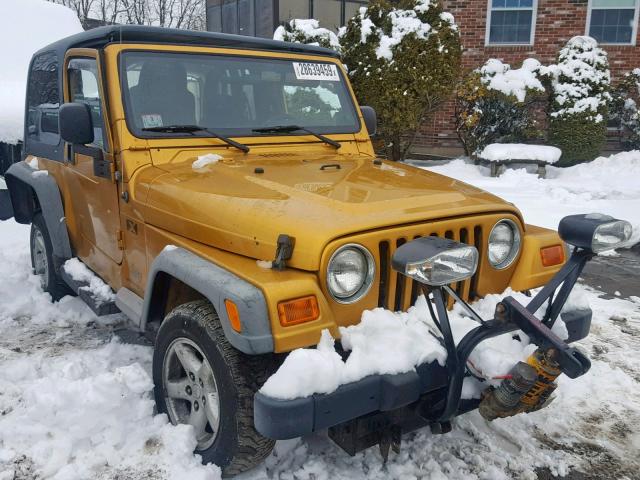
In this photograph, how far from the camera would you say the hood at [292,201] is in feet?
7.64

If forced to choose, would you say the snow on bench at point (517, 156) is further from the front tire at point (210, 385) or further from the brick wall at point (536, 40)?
the front tire at point (210, 385)

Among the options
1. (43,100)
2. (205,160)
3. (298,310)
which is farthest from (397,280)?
(43,100)

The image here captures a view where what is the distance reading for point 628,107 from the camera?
12.1m

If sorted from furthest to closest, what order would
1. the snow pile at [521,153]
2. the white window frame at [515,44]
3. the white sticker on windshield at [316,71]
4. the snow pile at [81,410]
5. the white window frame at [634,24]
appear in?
the white window frame at [515,44] → the white window frame at [634,24] → the snow pile at [521,153] → the white sticker on windshield at [316,71] → the snow pile at [81,410]

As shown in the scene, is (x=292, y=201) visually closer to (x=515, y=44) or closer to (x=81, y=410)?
(x=81, y=410)

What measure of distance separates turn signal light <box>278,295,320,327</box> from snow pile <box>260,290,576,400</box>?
9 cm

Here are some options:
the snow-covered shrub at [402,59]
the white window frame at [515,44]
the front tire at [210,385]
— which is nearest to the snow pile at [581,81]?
the white window frame at [515,44]

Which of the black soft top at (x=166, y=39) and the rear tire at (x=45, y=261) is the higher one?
the black soft top at (x=166, y=39)

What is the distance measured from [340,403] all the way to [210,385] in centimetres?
68

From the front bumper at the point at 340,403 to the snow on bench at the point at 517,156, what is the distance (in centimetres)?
874

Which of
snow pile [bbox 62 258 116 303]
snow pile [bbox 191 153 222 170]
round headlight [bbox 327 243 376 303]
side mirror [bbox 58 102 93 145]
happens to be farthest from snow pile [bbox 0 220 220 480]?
side mirror [bbox 58 102 93 145]

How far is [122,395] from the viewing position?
3.14 m

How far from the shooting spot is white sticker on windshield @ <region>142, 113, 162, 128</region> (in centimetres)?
322

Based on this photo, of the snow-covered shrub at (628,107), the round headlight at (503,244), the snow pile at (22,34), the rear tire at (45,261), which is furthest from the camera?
the snow-covered shrub at (628,107)
